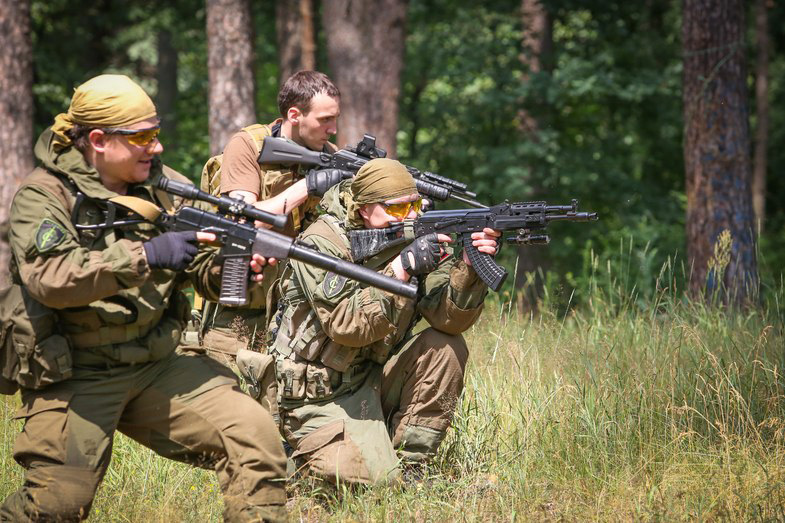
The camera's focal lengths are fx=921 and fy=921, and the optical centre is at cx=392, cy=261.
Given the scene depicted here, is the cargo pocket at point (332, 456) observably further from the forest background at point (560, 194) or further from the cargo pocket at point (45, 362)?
the cargo pocket at point (45, 362)

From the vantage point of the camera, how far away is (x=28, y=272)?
325cm

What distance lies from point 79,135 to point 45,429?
111 cm

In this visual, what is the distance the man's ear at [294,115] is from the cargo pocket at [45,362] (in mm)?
2313

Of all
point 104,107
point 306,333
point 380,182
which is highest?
point 104,107

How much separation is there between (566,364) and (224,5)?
21.4ft

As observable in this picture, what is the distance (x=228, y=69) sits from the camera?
10047mm

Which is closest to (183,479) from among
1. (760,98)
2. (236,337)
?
(236,337)

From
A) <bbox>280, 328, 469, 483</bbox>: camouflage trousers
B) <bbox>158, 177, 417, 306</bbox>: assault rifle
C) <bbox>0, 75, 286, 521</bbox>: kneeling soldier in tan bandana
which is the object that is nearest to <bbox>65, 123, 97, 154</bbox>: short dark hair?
<bbox>0, 75, 286, 521</bbox>: kneeling soldier in tan bandana

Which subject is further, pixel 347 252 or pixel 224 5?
pixel 224 5

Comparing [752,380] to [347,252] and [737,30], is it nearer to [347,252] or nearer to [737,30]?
[347,252]

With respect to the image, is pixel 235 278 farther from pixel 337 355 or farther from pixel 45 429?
pixel 337 355

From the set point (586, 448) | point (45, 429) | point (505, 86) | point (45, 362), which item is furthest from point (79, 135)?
point (505, 86)

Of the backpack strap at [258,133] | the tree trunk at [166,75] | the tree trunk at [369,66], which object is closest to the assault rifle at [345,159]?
the backpack strap at [258,133]

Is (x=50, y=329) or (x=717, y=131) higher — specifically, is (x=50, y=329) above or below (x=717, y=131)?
below
